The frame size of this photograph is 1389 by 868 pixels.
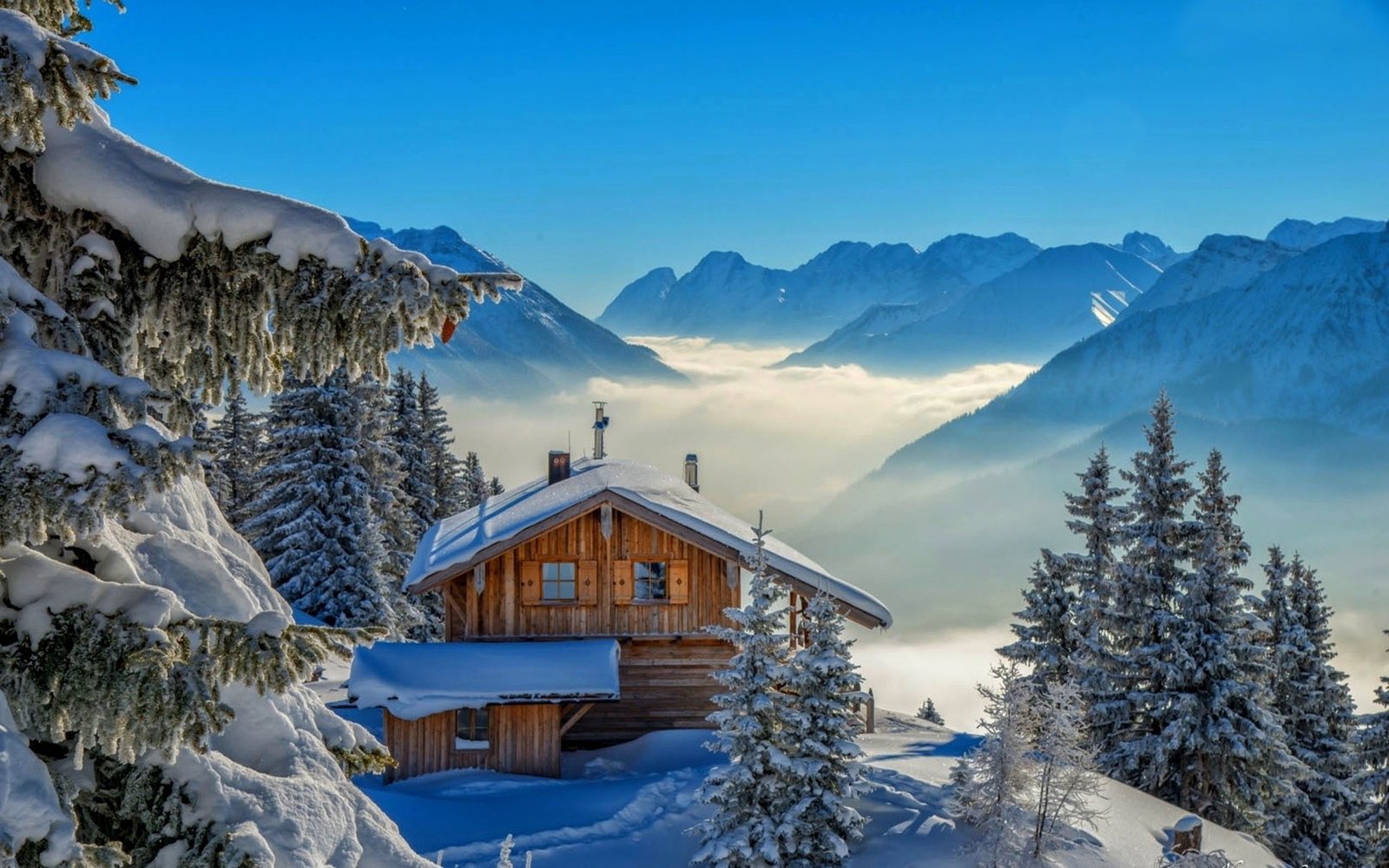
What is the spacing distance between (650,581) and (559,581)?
83.8 inches

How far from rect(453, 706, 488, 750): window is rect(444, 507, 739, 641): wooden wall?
242 centimetres

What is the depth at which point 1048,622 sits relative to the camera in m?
29.0

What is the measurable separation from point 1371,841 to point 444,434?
136 feet

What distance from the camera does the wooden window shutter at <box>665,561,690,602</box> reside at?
23719 mm

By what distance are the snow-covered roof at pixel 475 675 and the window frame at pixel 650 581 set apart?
1.73m

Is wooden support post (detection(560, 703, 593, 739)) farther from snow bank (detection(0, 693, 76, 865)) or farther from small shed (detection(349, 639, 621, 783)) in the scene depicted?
snow bank (detection(0, 693, 76, 865))

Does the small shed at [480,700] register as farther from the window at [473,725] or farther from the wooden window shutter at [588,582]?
the wooden window shutter at [588,582]

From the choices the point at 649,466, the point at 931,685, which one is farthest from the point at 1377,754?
the point at 931,685

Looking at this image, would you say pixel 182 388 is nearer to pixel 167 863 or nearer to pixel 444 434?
pixel 167 863

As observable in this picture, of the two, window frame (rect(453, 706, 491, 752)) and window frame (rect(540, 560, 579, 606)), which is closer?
window frame (rect(453, 706, 491, 752))

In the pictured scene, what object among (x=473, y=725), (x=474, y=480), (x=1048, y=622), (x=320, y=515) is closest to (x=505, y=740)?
(x=473, y=725)

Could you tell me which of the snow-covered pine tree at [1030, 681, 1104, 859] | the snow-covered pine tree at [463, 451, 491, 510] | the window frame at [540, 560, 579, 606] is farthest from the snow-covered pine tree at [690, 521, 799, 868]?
the snow-covered pine tree at [463, 451, 491, 510]

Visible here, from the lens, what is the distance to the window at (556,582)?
2367 centimetres

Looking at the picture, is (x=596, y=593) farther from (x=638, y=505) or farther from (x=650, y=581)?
(x=638, y=505)
